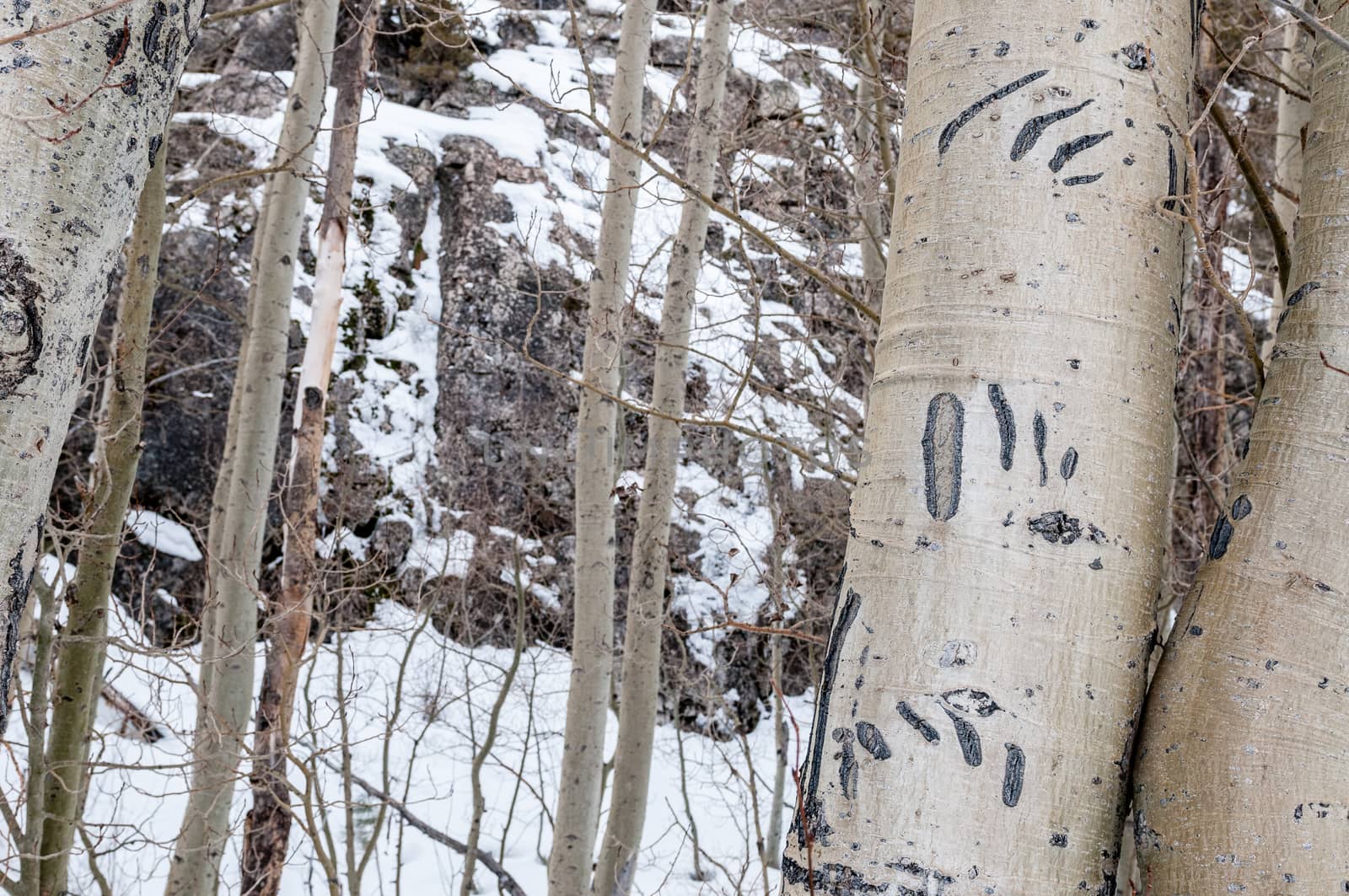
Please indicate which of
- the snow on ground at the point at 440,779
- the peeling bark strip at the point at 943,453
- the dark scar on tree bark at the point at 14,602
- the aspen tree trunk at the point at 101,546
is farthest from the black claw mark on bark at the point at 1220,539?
the snow on ground at the point at 440,779

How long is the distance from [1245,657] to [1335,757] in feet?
0.35

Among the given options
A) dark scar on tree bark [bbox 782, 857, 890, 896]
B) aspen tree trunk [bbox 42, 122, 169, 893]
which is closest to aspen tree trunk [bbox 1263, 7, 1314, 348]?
dark scar on tree bark [bbox 782, 857, 890, 896]

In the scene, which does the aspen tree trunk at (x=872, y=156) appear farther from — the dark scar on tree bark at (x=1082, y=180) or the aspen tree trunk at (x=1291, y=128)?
the dark scar on tree bark at (x=1082, y=180)

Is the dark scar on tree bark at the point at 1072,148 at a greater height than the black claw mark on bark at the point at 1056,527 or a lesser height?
greater

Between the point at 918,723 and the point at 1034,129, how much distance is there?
593mm

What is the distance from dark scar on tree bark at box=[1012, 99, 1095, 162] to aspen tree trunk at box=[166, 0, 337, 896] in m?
3.83

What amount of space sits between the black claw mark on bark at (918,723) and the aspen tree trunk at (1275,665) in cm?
25

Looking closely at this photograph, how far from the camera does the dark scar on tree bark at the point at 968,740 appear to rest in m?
0.79

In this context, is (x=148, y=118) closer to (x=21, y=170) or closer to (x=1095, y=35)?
(x=21, y=170)

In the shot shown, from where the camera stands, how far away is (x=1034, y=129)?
915mm

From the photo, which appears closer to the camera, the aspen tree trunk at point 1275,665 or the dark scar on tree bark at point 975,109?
the aspen tree trunk at point 1275,665

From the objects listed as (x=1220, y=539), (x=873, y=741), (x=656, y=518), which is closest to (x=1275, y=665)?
(x=1220, y=539)

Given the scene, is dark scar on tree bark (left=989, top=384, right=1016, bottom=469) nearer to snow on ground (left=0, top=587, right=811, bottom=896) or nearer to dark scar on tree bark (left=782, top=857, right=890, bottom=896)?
dark scar on tree bark (left=782, top=857, right=890, bottom=896)

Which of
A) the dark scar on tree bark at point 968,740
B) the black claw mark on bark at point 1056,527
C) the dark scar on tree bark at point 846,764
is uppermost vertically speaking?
the black claw mark on bark at point 1056,527
